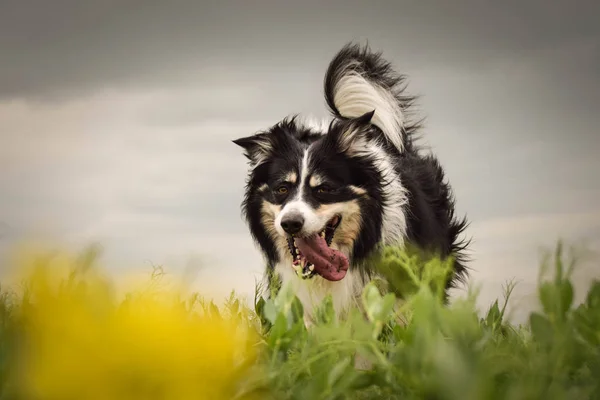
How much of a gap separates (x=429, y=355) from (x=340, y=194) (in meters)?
4.87

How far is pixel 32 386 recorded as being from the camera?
849 millimetres

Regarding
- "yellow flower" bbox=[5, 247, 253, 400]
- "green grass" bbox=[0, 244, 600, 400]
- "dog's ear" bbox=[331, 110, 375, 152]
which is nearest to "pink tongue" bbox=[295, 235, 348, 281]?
"dog's ear" bbox=[331, 110, 375, 152]

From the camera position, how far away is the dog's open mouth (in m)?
5.84

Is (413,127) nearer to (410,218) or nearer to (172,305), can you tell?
(410,218)

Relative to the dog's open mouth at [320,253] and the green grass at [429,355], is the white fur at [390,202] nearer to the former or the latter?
the dog's open mouth at [320,253]

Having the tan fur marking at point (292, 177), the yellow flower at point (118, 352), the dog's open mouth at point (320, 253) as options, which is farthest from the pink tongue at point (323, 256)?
the yellow flower at point (118, 352)

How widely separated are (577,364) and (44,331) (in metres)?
0.84

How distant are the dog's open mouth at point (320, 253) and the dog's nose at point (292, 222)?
0.36 metres

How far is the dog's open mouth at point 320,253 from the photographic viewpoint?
5836 millimetres

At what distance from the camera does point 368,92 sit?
6820mm

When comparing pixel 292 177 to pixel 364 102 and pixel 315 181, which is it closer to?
pixel 315 181

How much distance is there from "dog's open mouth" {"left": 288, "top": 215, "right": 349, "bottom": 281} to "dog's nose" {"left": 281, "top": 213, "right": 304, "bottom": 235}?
36 cm

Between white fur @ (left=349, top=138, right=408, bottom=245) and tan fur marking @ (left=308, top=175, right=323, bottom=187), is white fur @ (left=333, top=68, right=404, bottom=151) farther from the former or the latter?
tan fur marking @ (left=308, top=175, right=323, bottom=187)

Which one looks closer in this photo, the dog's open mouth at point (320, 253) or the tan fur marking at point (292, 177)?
the tan fur marking at point (292, 177)
